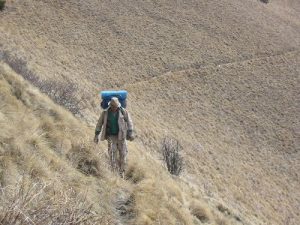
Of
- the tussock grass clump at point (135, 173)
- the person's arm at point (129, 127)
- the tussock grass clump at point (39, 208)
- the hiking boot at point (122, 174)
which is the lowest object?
the tussock grass clump at point (135, 173)

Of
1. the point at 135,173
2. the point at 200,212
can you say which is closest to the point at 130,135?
the point at 135,173

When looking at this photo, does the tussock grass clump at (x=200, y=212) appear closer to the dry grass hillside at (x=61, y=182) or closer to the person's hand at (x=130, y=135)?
the dry grass hillside at (x=61, y=182)

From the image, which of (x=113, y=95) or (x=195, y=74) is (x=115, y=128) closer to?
(x=113, y=95)

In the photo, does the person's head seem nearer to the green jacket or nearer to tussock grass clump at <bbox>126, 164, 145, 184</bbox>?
the green jacket

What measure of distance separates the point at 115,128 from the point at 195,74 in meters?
33.6

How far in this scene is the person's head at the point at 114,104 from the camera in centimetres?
916

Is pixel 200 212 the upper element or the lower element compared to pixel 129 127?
lower

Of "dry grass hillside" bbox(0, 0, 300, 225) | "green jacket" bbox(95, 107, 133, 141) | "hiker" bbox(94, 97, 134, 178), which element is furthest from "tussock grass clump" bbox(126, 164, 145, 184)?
"dry grass hillside" bbox(0, 0, 300, 225)

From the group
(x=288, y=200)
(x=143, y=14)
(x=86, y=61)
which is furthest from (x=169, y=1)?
(x=288, y=200)

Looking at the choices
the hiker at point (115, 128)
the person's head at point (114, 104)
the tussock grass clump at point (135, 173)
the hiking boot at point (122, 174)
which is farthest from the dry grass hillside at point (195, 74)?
the hiking boot at point (122, 174)

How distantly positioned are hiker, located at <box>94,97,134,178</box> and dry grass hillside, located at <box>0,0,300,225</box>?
13074mm

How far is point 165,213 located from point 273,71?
4206cm

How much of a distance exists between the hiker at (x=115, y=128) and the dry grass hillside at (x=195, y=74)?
13.1 m

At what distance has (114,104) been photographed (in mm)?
9195
